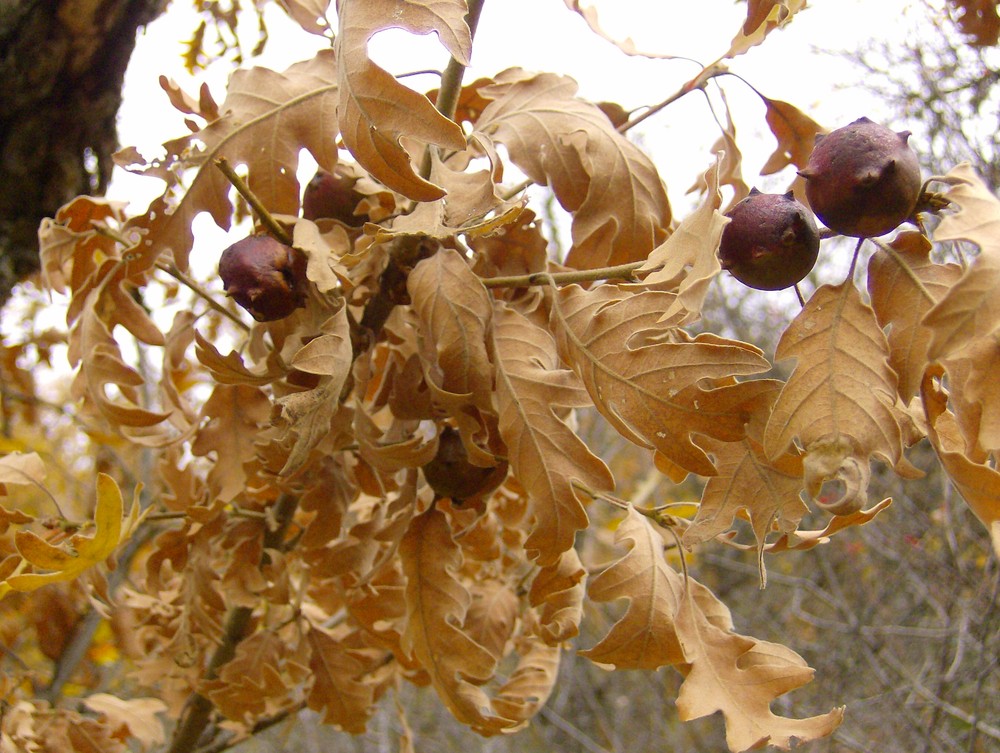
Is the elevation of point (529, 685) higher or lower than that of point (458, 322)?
lower

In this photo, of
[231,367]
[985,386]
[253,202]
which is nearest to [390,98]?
[253,202]

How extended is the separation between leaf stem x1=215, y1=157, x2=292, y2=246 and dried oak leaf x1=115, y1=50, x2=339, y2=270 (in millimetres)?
63

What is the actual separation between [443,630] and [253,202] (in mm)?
582

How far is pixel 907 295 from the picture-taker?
83 cm

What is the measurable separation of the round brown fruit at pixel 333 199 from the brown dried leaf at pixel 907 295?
683 mm

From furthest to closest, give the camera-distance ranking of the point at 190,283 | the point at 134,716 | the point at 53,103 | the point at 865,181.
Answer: the point at 53,103 < the point at 134,716 < the point at 190,283 < the point at 865,181

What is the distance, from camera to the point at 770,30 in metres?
1.08

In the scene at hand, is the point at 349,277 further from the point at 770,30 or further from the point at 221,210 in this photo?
the point at 770,30

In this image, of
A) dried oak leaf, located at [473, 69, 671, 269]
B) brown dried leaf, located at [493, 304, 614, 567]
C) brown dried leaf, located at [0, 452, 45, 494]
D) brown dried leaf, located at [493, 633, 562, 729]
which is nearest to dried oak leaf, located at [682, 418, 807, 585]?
brown dried leaf, located at [493, 304, 614, 567]

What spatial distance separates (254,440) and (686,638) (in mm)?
638

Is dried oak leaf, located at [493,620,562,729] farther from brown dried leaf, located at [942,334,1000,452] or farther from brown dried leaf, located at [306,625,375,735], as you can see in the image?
brown dried leaf, located at [942,334,1000,452]

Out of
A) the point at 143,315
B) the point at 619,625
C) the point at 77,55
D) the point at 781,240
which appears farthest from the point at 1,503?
the point at 77,55

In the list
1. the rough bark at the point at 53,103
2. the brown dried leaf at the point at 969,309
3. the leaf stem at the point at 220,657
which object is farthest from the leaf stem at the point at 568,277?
the rough bark at the point at 53,103

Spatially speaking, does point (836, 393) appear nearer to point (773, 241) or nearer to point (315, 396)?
point (773, 241)
